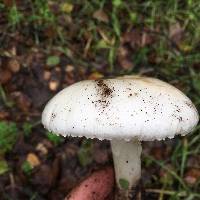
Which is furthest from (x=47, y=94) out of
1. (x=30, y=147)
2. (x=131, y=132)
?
(x=131, y=132)

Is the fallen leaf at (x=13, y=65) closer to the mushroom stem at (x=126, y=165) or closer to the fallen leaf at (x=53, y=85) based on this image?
the fallen leaf at (x=53, y=85)

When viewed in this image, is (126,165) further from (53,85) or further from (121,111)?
(53,85)

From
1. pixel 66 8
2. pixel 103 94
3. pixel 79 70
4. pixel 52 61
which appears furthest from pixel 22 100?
pixel 103 94

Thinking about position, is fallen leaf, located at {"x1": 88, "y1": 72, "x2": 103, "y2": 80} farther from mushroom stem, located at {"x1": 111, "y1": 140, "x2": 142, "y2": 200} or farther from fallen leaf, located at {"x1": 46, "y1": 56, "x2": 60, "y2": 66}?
mushroom stem, located at {"x1": 111, "y1": 140, "x2": 142, "y2": 200}

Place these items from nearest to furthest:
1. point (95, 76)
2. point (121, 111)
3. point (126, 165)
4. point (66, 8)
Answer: point (121, 111), point (126, 165), point (95, 76), point (66, 8)

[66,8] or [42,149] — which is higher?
[66,8]

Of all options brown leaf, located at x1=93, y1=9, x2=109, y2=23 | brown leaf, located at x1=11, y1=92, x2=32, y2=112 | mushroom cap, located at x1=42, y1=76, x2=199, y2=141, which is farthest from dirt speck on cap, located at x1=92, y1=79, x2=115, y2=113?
brown leaf, located at x1=93, y1=9, x2=109, y2=23

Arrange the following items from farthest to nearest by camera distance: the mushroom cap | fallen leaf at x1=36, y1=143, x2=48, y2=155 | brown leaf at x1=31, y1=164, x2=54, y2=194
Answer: fallen leaf at x1=36, y1=143, x2=48, y2=155, brown leaf at x1=31, y1=164, x2=54, y2=194, the mushroom cap
